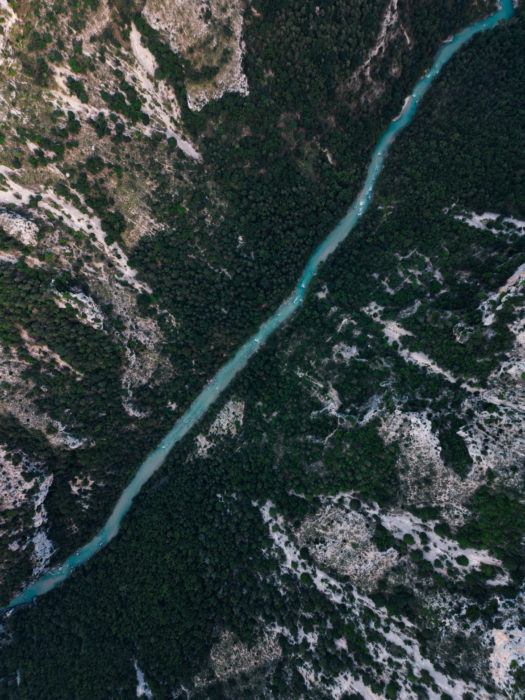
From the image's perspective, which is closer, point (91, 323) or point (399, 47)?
point (91, 323)

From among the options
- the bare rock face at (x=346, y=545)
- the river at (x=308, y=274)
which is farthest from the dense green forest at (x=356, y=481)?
the river at (x=308, y=274)

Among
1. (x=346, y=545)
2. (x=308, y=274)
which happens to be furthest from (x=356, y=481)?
(x=308, y=274)

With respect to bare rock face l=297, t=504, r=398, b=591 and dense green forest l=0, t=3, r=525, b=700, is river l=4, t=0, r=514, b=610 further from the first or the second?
bare rock face l=297, t=504, r=398, b=591

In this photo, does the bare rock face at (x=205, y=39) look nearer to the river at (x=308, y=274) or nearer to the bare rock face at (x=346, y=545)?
the river at (x=308, y=274)

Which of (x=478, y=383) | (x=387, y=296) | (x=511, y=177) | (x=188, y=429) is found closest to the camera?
(x=478, y=383)

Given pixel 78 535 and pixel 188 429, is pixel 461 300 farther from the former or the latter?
pixel 78 535

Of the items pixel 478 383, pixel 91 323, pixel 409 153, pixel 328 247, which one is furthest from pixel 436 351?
pixel 91 323

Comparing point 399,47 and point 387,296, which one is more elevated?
point 399,47
